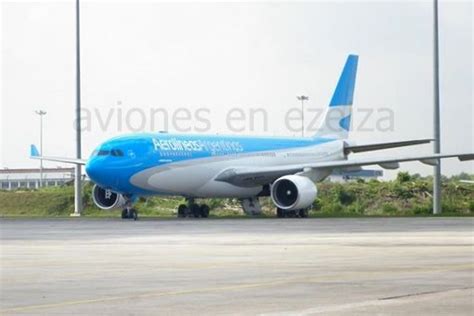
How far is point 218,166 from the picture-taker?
49219 millimetres

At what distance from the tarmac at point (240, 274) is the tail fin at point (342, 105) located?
84.8ft

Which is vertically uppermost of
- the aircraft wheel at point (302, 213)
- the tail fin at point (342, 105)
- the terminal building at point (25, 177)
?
the tail fin at point (342, 105)

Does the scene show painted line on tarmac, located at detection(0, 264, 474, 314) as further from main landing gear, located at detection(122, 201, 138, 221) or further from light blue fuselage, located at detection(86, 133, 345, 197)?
main landing gear, located at detection(122, 201, 138, 221)

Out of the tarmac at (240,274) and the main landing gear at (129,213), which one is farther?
the main landing gear at (129,213)

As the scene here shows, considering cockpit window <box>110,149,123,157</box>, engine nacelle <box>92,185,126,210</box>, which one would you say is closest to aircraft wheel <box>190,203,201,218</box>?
engine nacelle <box>92,185,126,210</box>

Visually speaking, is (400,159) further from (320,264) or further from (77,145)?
(320,264)

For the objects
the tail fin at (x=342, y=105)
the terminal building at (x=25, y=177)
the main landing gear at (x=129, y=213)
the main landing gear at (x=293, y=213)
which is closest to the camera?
the main landing gear at (x=129, y=213)

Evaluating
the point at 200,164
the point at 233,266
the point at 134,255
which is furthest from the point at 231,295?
the point at 200,164

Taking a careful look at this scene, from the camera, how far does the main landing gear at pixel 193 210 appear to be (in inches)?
1967

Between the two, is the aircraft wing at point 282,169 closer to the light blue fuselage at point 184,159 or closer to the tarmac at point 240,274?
the light blue fuselage at point 184,159

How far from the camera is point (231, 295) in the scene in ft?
47.8

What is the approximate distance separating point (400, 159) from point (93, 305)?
36.6 metres

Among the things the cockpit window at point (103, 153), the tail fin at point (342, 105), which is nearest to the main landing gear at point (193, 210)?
the cockpit window at point (103, 153)

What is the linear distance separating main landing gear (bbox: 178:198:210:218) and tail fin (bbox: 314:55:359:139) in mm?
8722
